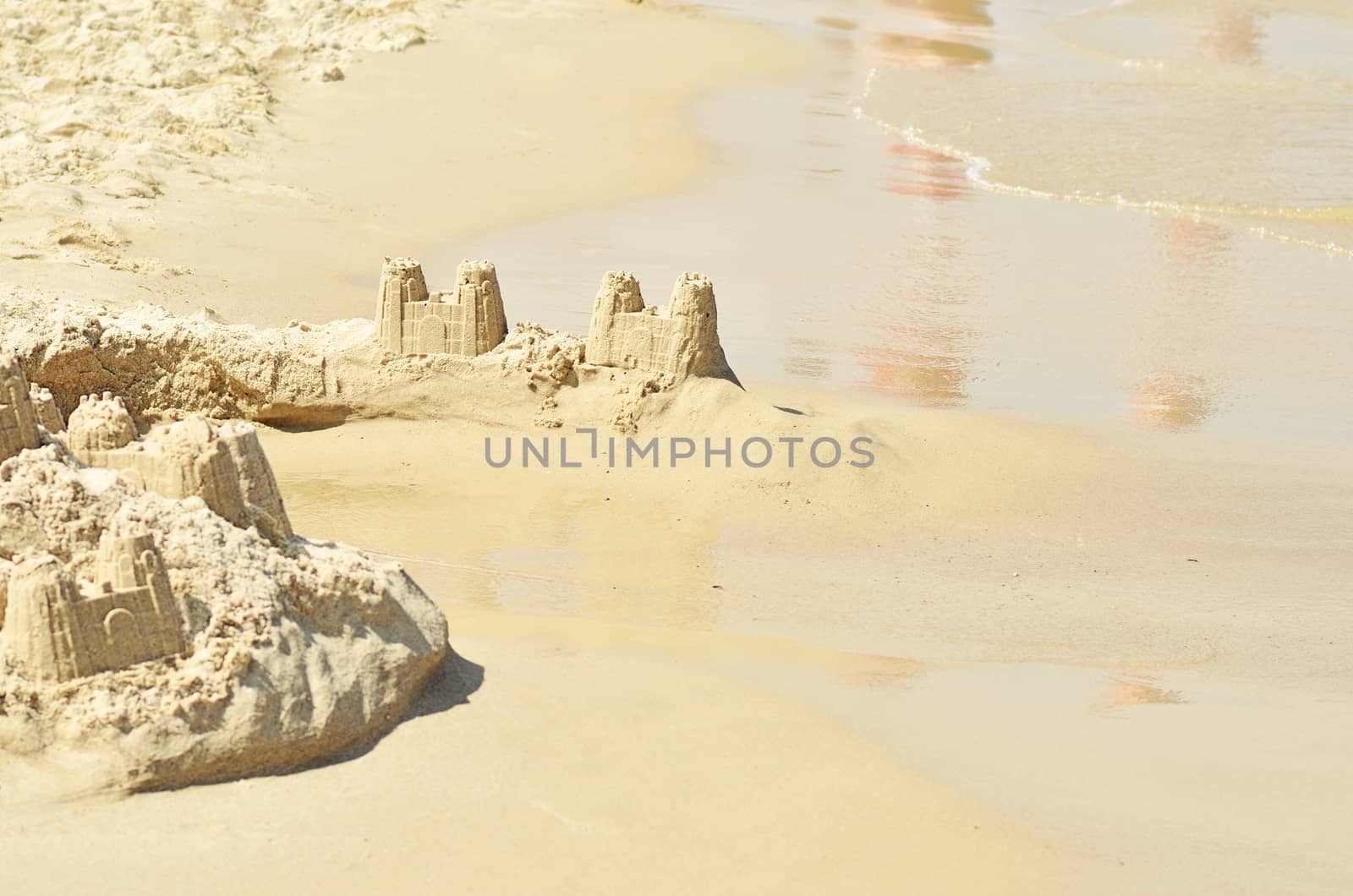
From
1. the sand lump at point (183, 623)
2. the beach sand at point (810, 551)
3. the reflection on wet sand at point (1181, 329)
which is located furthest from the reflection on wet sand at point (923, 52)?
the sand lump at point (183, 623)

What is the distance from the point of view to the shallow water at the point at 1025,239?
46.2ft

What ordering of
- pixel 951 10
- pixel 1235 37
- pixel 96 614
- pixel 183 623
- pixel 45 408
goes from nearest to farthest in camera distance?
1. pixel 96 614
2. pixel 183 623
3. pixel 45 408
4. pixel 1235 37
5. pixel 951 10

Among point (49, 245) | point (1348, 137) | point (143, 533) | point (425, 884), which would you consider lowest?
point (425, 884)

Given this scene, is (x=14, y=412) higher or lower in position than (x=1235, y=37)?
lower

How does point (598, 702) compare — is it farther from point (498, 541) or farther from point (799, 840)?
point (498, 541)

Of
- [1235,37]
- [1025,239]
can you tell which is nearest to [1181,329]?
[1025,239]

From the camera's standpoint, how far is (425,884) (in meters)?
5.91

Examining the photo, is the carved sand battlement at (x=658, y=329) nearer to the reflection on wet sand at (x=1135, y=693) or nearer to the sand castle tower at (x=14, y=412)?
the reflection on wet sand at (x=1135, y=693)

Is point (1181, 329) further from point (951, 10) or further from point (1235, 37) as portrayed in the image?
point (951, 10)

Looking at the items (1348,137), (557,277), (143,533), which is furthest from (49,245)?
(1348,137)

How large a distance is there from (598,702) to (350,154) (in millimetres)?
14698

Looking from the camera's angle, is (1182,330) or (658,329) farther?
(1182,330)

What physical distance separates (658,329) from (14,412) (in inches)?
213

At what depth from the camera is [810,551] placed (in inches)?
404
